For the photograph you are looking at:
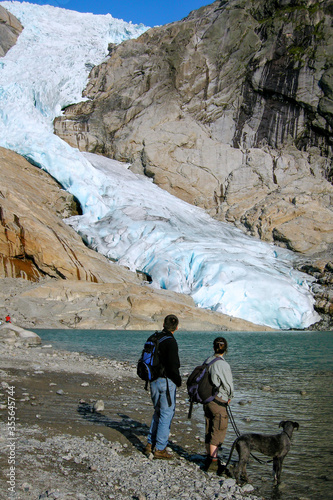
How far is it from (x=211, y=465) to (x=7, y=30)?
66954 millimetres

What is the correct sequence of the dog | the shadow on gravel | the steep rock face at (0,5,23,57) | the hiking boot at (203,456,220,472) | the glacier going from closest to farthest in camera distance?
the dog
the hiking boot at (203,456,220,472)
the shadow on gravel
the glacier
the steep rock face at (0,5,23,57)

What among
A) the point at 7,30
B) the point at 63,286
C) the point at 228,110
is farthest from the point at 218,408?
the point at 7,30

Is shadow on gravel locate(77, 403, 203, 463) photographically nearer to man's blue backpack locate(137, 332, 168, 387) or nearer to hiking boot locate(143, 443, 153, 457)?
hiking boot locate(143, 443, 153, 457)

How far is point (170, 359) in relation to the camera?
4.69 metres

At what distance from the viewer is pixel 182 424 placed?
6.42 metres

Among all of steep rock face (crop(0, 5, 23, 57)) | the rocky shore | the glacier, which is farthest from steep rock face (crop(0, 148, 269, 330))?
steep rock face (crop(0, 5, 23, 57))

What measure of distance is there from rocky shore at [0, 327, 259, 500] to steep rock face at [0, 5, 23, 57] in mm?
60093

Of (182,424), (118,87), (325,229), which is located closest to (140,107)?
(118,87)

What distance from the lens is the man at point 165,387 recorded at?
470cm

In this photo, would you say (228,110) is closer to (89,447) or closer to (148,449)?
(148,449)

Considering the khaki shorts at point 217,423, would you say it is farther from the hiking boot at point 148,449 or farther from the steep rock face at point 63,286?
the steep rock face at point 63,286

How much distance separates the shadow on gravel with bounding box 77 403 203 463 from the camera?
513 cm

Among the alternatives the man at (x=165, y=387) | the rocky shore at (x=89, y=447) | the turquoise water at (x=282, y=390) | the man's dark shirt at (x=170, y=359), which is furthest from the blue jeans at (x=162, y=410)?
the turquoise water at (x=282, y=390)

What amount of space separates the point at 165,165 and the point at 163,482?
A: 47.8 metres
